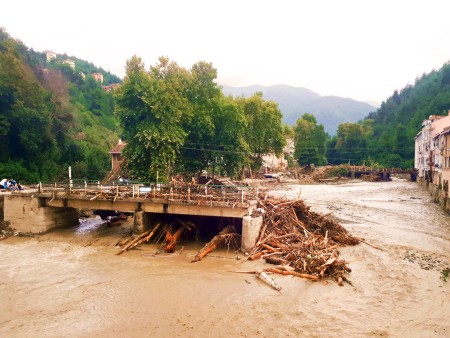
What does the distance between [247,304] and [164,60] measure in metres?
25.2

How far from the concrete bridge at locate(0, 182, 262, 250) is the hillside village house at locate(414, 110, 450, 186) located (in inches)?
1130

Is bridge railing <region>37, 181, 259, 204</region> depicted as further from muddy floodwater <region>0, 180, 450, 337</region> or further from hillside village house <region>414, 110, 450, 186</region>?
hillside village house <region>414, 110, 450, 186</region>

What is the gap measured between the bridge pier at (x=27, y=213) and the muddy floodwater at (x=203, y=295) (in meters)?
2.00

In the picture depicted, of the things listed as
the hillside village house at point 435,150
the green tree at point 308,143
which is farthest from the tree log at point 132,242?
the green tree at point 308,143

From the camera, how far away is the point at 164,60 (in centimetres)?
3184

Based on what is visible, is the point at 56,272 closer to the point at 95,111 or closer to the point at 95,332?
the point at 95,332

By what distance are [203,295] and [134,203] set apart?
10002 millimetres

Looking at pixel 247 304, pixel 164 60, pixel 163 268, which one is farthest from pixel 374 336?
pixel 164 60

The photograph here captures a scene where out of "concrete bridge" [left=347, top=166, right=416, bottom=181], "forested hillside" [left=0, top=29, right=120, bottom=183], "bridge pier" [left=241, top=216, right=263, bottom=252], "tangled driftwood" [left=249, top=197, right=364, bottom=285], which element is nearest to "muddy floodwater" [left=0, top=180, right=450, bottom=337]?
"tangled driftwood" [left=249, top=197, right=364, bottom=285]

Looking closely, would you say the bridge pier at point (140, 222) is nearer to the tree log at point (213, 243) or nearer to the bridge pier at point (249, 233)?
the tree log at point (213, 243)

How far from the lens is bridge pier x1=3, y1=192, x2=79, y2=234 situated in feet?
78.3

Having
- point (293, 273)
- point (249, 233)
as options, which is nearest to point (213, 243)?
point (249, 233)

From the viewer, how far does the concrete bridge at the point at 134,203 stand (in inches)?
783

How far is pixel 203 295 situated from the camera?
14219 millimetres
